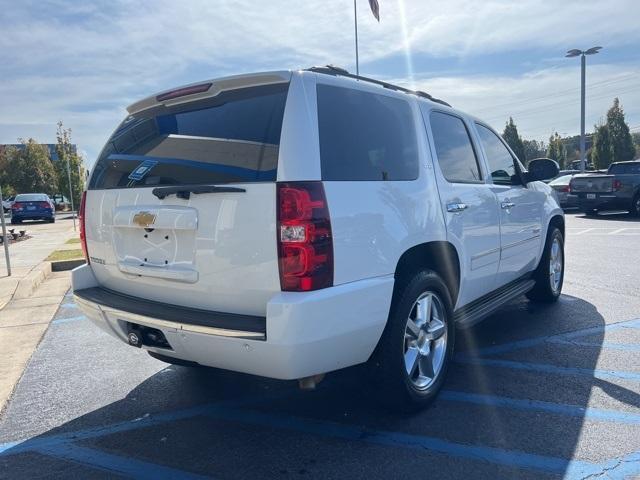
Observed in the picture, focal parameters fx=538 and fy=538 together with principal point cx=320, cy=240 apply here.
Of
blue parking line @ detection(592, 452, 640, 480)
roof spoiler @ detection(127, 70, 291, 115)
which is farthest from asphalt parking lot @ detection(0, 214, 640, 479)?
roof spoiler @ detection(127, 70, 291, 115)

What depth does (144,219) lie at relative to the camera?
308cm

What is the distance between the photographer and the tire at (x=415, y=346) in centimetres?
307

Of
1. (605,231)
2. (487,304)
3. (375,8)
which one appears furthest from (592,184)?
(487,304)

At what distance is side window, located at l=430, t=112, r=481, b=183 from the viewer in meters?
3.83

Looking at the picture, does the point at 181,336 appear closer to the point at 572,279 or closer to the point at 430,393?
the point at 430,393

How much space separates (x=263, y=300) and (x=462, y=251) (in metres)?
1.73

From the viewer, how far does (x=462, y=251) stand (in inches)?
150

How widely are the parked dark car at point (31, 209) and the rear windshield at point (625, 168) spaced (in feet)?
79.0

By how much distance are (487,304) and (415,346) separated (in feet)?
3.79

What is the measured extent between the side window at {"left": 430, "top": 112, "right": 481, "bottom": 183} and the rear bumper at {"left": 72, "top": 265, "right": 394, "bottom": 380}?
49.0 inches

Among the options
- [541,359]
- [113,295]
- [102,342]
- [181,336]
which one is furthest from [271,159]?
[102,342]

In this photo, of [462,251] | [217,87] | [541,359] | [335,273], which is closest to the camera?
[335,273]

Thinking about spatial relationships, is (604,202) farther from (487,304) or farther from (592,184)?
(487,304)

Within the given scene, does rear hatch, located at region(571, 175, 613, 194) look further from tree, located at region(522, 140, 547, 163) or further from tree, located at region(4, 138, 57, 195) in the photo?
tree, located at region(522, 140, 547, 163)
